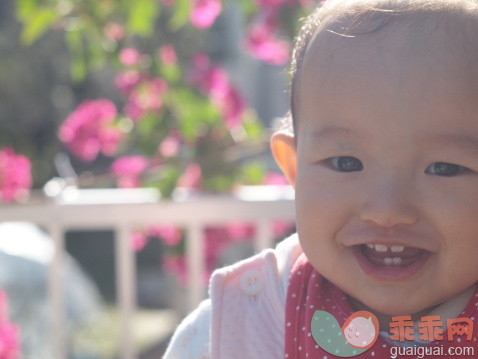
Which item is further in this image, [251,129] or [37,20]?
[251,129]

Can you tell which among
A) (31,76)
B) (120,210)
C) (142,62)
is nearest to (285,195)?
(120,210)

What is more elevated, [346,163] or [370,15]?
[370,15]

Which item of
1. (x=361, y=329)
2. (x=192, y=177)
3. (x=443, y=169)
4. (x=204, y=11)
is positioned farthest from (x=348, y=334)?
(x=204, y=11)

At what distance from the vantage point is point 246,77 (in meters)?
8.73

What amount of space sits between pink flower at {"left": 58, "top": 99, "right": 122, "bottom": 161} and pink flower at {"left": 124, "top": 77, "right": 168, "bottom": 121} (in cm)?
9

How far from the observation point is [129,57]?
2.74 meters

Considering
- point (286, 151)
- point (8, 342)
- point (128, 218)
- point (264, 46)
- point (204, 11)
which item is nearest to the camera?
point (286, 151)

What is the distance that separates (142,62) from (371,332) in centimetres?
186

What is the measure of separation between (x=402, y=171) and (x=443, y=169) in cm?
5

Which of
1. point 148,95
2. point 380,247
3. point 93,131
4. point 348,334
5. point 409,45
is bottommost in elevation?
point 348,334

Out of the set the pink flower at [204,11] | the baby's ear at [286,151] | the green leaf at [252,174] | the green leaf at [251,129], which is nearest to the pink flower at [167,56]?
the pink flower at [204,11]

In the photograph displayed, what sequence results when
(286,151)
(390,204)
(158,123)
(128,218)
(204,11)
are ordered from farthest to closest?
(158,123)
(204,11)
(128,218)
(286,151)
(390,204)

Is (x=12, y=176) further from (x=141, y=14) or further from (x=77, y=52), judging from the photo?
(x=141, y=14)

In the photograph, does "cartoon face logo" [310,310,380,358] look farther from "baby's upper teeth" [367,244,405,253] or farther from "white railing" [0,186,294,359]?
"white railing" [0,186,294,359]
